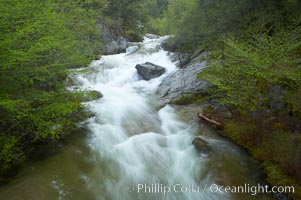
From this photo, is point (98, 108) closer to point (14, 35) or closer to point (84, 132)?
point (84, 132)

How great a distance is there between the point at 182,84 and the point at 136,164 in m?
7.54

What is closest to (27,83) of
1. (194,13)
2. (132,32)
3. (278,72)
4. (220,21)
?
(278,72)

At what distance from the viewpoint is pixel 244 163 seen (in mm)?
7203

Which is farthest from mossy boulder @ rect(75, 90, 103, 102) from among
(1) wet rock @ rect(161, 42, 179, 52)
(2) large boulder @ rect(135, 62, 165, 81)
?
(1) wet rock @ rect(161, 42, 179, 52)

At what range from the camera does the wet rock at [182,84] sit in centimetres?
1300

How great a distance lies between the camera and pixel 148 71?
1659 cm

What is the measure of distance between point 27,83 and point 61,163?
9.04 feet

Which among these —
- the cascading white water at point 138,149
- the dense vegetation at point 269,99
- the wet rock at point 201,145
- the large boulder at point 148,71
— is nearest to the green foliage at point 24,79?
the cascading white water at point 138,149

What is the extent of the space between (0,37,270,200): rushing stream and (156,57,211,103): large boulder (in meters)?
1.78

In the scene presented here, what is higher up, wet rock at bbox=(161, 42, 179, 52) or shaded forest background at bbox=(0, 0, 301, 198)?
wet rock at bbox=(161, 42, 179, 52)

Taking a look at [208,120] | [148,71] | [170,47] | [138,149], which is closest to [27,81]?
[138,149]

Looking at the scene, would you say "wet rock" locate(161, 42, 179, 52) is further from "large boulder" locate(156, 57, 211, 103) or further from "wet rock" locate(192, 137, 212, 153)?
"wet rock" locate(192, 137, 212, 153)

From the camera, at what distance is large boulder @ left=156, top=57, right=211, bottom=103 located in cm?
1301

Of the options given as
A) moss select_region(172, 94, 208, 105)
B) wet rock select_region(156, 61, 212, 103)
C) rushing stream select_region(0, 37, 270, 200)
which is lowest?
rushing stream select_region(0, 37, 270, 200)
